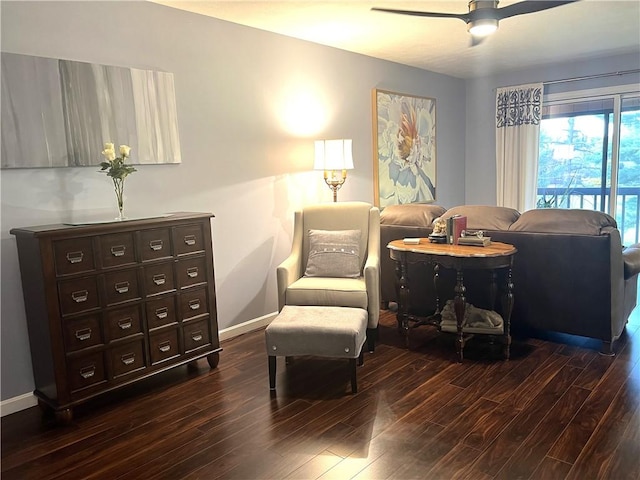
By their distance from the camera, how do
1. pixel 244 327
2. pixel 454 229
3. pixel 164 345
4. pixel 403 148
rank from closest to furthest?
1. pixel 164 345
2. pixel 454 229
3. pixel 244 327
4. pixel 403 148

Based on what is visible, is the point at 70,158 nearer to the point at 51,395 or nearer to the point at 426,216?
the point at 51,395

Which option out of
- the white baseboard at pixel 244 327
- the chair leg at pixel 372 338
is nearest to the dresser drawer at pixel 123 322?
the white baseboard at pixel 244 327

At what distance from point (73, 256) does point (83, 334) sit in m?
0.42

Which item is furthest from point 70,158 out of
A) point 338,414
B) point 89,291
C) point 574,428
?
point 574,428

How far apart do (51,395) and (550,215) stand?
322cm

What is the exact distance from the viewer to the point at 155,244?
2783mm

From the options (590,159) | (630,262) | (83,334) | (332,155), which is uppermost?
(332,155)

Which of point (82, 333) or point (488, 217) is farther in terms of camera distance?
point (488, 217)

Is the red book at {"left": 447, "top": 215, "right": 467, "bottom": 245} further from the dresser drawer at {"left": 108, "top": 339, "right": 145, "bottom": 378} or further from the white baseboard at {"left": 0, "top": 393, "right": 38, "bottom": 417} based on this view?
the white baseboard at {"left": 0, "top": 393, "right": 38, "bottom": 417}

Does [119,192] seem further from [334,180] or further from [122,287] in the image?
[334,180]

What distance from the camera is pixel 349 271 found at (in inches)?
135

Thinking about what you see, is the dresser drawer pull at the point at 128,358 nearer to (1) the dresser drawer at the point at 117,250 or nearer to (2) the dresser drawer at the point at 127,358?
(2) the dresser drawer at the point at 127,358

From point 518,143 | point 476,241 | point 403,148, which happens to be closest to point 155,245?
point 476,241

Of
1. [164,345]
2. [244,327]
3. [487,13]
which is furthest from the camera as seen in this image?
[244,327]
